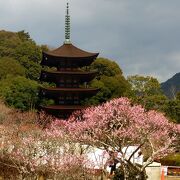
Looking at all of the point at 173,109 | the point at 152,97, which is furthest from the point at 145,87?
the point at 173,109

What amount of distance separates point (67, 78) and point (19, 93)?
726 centimetres

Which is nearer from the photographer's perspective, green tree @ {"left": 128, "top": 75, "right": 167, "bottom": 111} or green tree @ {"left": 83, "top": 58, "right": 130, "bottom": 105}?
green tree @ {"left": 83, "top": 58, "right": 130, "bottom": 105}

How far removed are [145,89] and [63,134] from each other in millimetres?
31413

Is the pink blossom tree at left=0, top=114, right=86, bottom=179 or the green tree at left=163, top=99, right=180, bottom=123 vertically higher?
the green tree at left=163, top=99, right=180, bottom=123

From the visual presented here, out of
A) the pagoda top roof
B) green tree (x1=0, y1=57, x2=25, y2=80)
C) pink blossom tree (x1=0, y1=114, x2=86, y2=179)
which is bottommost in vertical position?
pink blossom tree (x1=0, y1=114, x2=86, y2=179)

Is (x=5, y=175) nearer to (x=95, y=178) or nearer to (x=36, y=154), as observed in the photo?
(x=36, y=154)

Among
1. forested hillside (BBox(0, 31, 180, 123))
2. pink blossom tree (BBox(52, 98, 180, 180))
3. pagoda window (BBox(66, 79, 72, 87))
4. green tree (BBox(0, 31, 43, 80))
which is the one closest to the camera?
pink blossom tree (BBox(52, 98, 180, 180))

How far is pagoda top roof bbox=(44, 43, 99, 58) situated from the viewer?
141 feet

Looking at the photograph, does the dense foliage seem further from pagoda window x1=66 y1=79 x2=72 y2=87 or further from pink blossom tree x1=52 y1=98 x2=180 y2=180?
pink blossom tree x1=52 y1=98 x2=180 y2=180

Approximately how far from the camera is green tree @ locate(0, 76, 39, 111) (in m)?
47.4

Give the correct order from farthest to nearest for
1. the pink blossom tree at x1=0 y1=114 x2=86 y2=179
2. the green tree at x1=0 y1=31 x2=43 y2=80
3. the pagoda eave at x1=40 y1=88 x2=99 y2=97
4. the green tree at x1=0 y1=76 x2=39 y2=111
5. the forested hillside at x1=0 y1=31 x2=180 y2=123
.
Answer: the green tree at x1=0 y1=31 x2=43 y2=80 < the forested hillside at x1=0 y1=31 x2=180 y2=123 < the green tree at x1=0 y1=76 x2=39 y2=111 < the pagoda eave at x1=40 y1=88 x2=99 y2=97 < the pink blossom tree at x1=0 y1=114 x2=86 y2=179

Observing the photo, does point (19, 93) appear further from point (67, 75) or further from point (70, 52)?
point (70, 52)

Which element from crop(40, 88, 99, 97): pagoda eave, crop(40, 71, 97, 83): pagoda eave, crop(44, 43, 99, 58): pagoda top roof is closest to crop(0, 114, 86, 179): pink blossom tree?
crop(40, 88, 99, 97): pagoda eave

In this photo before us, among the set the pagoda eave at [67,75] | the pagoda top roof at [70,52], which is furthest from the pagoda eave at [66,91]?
the pagoda top roof at [70,52]
